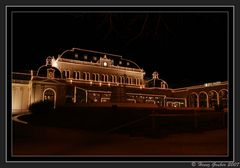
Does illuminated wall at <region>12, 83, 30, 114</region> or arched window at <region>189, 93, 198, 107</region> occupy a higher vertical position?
illuminated wall at <region>12, 83, 30, 114</region>

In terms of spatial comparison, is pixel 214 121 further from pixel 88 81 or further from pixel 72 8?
pixel 88 81

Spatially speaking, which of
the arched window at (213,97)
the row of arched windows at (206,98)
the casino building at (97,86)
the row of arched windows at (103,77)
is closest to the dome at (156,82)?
the casino building at (97,86)

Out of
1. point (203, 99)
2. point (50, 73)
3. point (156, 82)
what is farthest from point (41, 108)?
point (203, 99)

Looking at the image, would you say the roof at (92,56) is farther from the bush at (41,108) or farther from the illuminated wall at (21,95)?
the bush at (41,108)

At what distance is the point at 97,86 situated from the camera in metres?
40.6

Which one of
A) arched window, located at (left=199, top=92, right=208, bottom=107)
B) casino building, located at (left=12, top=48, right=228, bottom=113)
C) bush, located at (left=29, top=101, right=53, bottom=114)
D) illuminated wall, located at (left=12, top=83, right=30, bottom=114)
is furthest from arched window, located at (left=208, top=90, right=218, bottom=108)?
bush, located at (left=29, top=101, right=53, bottom=114)

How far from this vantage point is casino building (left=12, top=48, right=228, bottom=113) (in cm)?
3338

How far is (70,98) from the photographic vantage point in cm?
3716

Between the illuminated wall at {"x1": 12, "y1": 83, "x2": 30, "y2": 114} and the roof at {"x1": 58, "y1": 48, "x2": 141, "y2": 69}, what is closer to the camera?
the illuminated wall at {"x1": 12, "y1": 83, "x2": 30, "y2": 114}

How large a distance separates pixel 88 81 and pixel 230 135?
37.1m

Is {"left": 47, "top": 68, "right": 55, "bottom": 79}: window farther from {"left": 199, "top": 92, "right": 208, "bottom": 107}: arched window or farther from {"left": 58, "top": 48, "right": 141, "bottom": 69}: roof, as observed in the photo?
{"left": 199, "top": 92, "right": 208, "bottom": 107}: arched window

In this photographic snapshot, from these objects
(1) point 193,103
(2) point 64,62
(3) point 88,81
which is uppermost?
(2) point 64,62

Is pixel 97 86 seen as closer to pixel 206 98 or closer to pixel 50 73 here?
pixel 50 73
